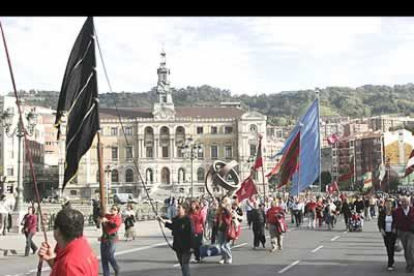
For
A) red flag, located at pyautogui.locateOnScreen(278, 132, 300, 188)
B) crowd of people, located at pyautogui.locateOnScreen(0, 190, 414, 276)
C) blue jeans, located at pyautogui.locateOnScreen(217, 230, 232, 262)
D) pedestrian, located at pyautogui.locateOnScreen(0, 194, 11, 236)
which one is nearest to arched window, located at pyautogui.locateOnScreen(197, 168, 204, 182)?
pedestrian, located at pyautogui.locateOnScreen(0, 194, 11, 236)

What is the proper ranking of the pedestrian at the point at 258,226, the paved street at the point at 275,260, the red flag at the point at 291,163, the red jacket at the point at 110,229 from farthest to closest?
1. the red flag at the point at 291,163
2. the pedestrian at the point at 258,226
3. the paved street at the point at 275,260
4. the red jacket at the point at 110,229

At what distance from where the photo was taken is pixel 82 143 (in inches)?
375

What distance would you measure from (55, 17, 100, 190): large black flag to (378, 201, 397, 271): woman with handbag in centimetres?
821

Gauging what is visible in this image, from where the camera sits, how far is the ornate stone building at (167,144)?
5113 inches

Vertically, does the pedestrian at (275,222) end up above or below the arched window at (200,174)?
below

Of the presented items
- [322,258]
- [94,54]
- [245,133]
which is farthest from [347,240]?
[245,133]

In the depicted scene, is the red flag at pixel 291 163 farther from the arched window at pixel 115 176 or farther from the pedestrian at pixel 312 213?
the arched window at pixel 115 176

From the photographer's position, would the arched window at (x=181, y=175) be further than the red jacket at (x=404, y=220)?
Yes

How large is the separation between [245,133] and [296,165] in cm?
10488

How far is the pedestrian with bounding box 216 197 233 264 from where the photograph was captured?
17.2 meters

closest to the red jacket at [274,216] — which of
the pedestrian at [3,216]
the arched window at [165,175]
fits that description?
the pedestrian at [3,216]

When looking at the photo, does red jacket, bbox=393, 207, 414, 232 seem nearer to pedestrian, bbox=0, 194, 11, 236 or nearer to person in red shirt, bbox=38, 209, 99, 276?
person in red shirt, bbox=38, 209, 99, 276
